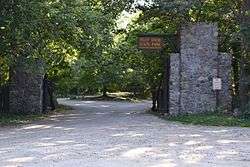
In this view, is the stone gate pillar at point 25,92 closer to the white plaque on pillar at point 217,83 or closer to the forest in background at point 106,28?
the forest in background at point 106,28

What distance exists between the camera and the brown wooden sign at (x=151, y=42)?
2145 cm

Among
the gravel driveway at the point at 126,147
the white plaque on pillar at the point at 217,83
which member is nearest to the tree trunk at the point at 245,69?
the white plaque on pillar at the point at 217,83

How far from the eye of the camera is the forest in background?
1739 cm

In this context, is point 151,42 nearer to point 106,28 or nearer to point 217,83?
point 106,28

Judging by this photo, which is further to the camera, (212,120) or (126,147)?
(212,120)

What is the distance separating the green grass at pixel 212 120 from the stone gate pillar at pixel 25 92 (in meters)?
7.65

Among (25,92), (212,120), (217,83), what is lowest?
(212,120)

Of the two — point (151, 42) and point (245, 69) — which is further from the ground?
point (151, 42)

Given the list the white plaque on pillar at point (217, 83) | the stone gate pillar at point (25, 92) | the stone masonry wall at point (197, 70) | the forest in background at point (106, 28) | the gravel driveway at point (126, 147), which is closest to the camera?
the gravel driveway at point (126, 147)

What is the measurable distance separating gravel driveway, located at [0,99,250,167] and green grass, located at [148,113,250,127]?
1.30 m

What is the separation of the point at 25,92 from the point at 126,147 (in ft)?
47.2

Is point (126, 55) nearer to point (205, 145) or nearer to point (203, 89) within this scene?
point (203, 89)

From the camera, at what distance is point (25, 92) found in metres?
25.2

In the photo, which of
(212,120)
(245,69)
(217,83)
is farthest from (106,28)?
(245,69)
